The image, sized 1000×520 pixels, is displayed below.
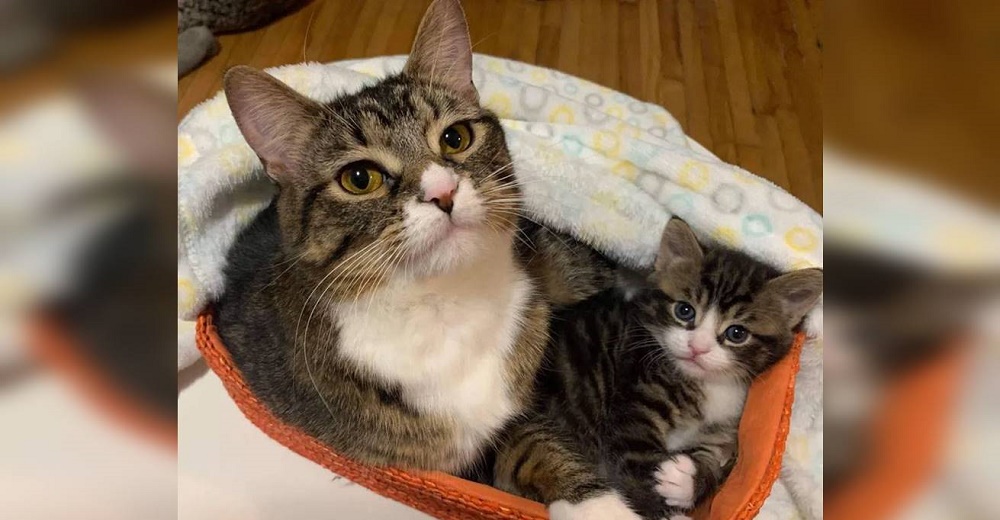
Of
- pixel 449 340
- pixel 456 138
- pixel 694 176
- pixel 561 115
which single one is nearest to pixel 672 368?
pixel 694 176

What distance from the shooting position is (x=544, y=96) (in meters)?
2.04

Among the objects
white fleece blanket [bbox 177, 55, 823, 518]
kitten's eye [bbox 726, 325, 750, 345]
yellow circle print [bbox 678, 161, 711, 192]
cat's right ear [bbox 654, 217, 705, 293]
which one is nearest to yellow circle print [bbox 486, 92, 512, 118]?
white fleece blanket [bbox 177, 55, 823, 518]

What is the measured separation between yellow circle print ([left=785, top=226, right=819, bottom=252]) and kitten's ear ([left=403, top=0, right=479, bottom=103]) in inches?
30.0

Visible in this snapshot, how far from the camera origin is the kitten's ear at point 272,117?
3.53ft

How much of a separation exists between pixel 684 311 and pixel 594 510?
0.53 meters

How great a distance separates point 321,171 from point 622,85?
1.82 metres

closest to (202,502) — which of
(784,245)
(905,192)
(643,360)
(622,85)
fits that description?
(643,360)

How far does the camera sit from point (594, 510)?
1.16 m

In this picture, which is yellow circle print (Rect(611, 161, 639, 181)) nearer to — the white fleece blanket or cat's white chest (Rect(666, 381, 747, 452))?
the white fleece blanket

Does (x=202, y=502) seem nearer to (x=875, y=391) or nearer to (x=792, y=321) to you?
(x=792, y=321)

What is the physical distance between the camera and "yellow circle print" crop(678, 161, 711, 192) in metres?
1.69

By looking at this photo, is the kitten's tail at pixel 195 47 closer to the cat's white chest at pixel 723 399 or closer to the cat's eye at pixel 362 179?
the cat's eye at pixel 362 179

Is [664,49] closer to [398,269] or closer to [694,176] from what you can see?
[694,176]

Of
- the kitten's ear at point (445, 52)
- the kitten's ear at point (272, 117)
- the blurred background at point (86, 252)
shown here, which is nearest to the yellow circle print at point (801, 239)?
the kitten's ear at point (445, 52)
